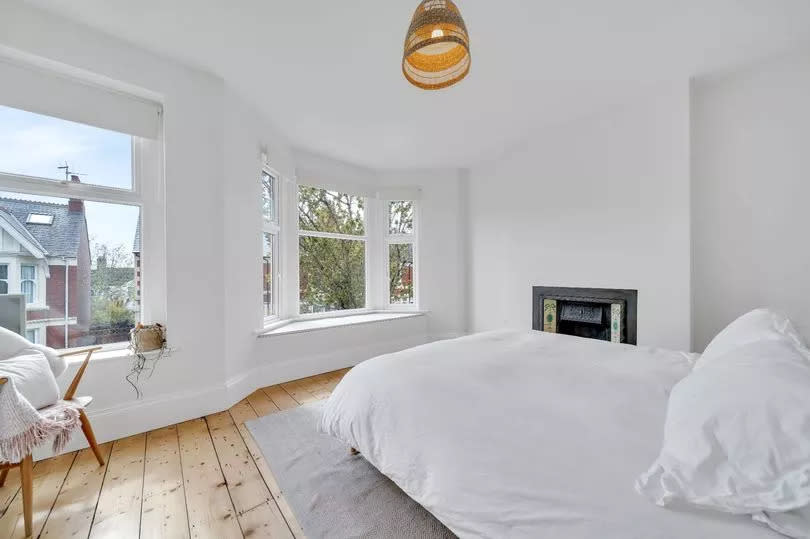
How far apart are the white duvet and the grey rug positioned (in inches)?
11.3

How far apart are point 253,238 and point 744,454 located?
3281mm

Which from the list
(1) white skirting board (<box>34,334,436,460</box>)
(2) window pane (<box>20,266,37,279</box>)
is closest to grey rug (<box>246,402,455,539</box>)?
(1) white skirting board (<box>34,334,436,460</box>)

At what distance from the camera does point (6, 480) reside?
1751 mm

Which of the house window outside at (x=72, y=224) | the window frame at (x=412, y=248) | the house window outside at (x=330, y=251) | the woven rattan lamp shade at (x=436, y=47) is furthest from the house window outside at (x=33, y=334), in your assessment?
the window frame at (x=412, y=248)

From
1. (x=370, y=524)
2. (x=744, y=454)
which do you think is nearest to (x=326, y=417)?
(x=370, y=524)

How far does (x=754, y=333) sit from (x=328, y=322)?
11.3 feet

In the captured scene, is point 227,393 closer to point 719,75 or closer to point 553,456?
point 553,456

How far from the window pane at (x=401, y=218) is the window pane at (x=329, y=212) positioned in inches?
16.5

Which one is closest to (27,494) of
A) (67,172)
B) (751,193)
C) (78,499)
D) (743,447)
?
(78,499)

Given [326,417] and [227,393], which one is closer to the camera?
[326,417]

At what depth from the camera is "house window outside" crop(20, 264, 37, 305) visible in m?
2.06

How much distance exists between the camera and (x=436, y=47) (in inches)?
57.4

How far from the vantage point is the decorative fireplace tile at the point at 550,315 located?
360 cm

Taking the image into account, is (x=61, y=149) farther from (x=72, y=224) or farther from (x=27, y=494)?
(x=27, y=494)
